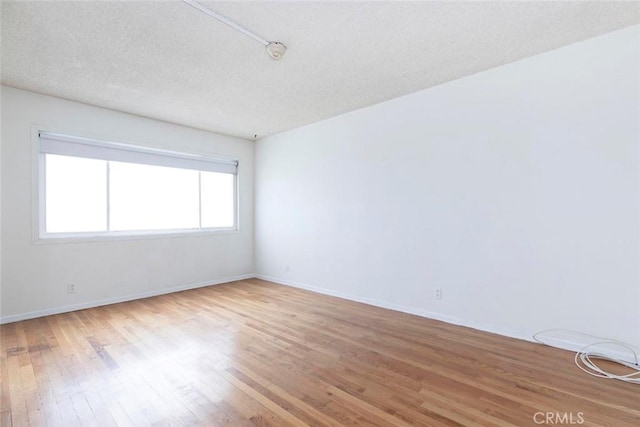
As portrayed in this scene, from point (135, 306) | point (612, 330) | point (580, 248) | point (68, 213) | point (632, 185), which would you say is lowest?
point (135, 306)

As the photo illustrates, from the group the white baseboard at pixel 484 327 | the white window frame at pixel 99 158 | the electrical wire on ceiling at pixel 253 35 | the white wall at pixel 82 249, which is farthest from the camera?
the white window frame at pixel 99 158

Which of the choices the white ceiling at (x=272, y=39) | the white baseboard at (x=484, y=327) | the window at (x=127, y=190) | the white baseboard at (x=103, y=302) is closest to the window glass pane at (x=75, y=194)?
the window at (x=127, y=190)

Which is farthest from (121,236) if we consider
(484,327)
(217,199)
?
(484,327)

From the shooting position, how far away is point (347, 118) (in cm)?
423

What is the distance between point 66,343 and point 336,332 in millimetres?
2594

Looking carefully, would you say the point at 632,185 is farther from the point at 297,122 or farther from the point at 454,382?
the point at 297,122

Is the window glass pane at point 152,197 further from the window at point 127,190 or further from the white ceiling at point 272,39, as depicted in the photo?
the white ceiling at point 272,39

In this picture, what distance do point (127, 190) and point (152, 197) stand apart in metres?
0.36

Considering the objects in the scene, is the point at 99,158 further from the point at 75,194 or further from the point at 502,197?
the point at 502,197

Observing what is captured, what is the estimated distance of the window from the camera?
12.1ft

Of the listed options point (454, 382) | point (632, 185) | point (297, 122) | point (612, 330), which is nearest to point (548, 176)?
point (632, 185)

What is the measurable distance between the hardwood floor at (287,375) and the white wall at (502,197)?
0.49m

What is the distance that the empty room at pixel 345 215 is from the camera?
2018 millimetres

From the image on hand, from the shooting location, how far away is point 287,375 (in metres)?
2.21
